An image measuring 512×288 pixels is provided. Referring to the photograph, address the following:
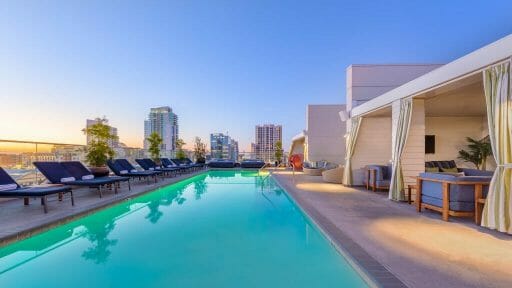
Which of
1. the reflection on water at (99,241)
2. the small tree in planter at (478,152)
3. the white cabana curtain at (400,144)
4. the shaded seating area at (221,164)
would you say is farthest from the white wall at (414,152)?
the shaded seating area at (221,164)

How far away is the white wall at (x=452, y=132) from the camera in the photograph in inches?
410

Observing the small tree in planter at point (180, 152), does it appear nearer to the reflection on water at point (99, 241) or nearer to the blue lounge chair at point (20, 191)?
the blue lounge chair at point (20, 191)

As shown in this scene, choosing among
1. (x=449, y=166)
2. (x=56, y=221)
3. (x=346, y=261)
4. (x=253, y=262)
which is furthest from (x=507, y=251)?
(x=449, y=166)

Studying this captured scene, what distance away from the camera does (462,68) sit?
13.7 feet

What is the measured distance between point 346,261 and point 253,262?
3.18ft

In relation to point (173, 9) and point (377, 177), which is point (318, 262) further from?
point (173, 9)

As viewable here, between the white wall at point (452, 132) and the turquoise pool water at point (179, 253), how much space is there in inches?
306

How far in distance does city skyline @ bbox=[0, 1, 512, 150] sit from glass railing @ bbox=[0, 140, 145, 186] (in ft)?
1.11

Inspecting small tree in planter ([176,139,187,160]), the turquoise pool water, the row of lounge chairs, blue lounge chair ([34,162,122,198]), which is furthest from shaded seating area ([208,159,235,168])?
the turquoise pool water

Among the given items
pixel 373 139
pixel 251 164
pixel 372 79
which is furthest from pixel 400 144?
pixel 251 164

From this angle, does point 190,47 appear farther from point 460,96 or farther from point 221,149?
point 221,149

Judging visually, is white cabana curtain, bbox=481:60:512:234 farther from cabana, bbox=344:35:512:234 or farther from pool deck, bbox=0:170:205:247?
pool deck, bbox=0:170:205:247

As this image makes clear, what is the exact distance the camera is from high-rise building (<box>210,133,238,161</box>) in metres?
20.0

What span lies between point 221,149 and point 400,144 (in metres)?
16.1
